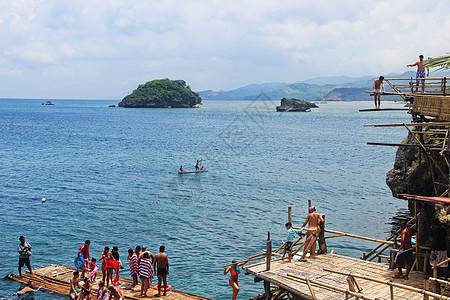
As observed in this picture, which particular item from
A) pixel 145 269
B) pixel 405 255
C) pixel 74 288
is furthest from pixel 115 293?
pixel 405 255

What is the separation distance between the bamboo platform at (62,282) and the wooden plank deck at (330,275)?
4022 mm

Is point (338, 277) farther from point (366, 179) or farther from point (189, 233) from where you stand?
point (366, 179)

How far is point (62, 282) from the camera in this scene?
73.1 feet

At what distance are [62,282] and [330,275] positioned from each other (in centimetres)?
1398

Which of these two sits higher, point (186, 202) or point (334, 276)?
point (334, 276)

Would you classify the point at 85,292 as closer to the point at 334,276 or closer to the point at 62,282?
the point at 62,282

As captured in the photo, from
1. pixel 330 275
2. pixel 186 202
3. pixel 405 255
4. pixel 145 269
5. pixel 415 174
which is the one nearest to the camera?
A: pixel 405 255

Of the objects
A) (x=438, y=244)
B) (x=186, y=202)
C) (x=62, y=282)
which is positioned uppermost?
(x=438, y=244)

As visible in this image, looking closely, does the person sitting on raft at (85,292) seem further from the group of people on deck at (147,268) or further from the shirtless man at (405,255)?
the shirtless man at (405,255)

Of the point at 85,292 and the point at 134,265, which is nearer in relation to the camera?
the point at 85,292

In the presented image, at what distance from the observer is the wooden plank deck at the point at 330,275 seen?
14773 millimetres

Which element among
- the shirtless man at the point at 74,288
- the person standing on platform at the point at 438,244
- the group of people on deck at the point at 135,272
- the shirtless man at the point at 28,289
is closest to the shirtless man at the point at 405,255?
the person standing on platform at the point at 438,244

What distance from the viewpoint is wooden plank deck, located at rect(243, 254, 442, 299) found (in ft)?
48.5

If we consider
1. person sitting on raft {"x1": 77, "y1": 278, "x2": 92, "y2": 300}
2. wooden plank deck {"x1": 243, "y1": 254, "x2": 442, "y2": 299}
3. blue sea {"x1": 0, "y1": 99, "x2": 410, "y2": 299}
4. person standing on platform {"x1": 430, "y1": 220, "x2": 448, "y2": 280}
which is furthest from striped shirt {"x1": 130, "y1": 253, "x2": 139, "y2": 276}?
person standing on platform {"x1": 430, "y1": 220, "x2": 448, "y2": 280}
